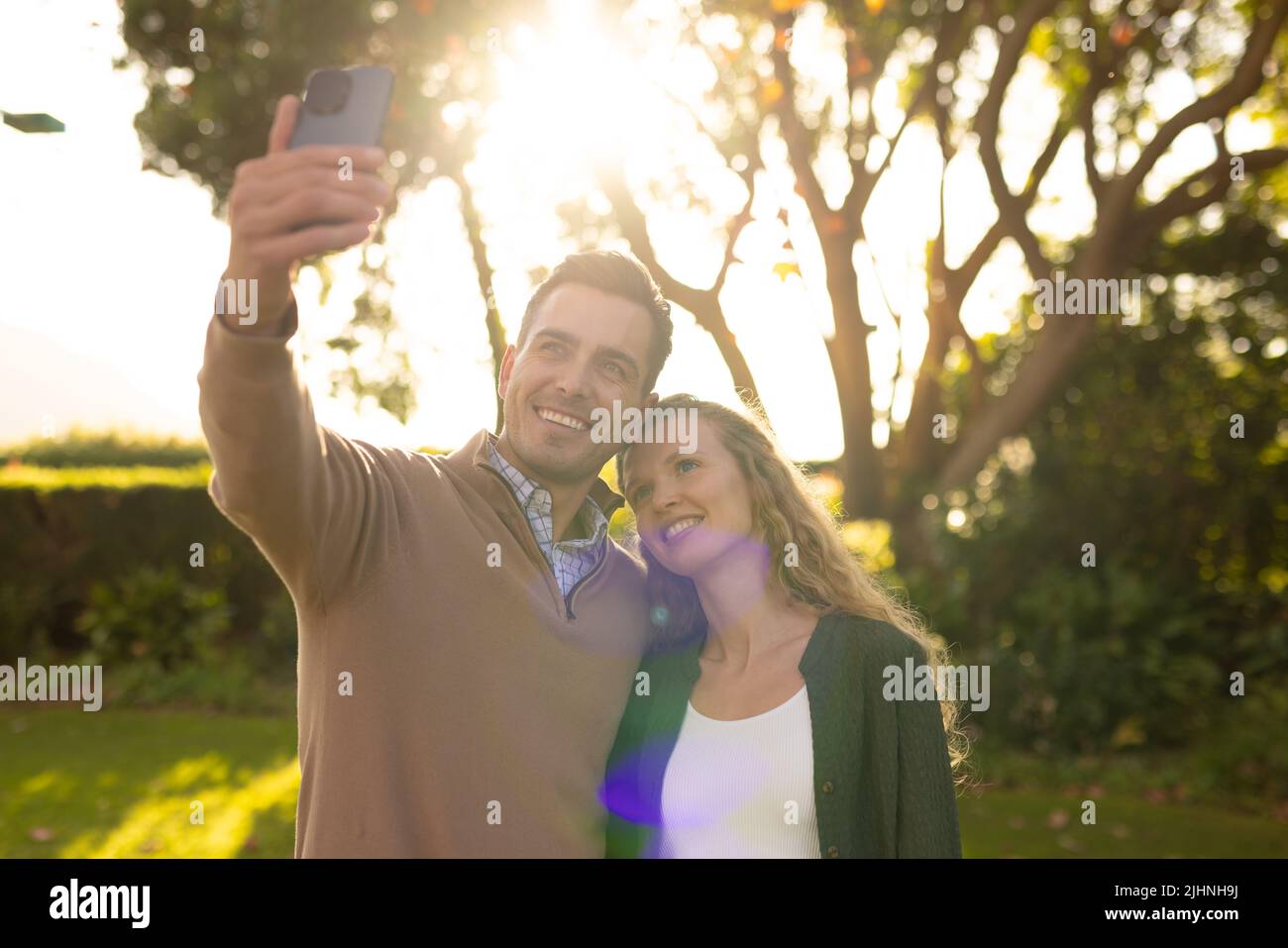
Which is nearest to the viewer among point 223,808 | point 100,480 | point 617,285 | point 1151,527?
point 617,285

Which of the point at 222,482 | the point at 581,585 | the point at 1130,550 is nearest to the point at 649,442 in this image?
the point at 581,585

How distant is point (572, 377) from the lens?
3188mm

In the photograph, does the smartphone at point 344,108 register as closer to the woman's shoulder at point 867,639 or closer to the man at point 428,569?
the man at point 428,569

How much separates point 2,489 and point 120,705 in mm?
3337

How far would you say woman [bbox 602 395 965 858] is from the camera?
2.99m

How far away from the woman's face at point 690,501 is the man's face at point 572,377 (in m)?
0.25

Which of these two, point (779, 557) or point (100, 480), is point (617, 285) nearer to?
point (779, 557)

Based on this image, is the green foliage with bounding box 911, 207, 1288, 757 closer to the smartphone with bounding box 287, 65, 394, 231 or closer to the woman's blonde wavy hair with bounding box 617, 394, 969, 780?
the woman's blonde wavy hair with bounding box 617, 394, 969, 780

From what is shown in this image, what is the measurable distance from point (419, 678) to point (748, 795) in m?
1.12

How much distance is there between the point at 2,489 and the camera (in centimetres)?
1155

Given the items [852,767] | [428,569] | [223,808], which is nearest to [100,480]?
[223,808]

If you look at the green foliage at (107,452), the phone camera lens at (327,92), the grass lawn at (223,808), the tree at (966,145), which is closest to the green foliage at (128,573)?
the grass lawn at (223,808)

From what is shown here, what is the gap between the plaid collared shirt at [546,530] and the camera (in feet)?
10.0

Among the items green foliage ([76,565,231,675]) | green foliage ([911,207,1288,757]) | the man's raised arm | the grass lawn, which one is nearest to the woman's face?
the man's raised arm
